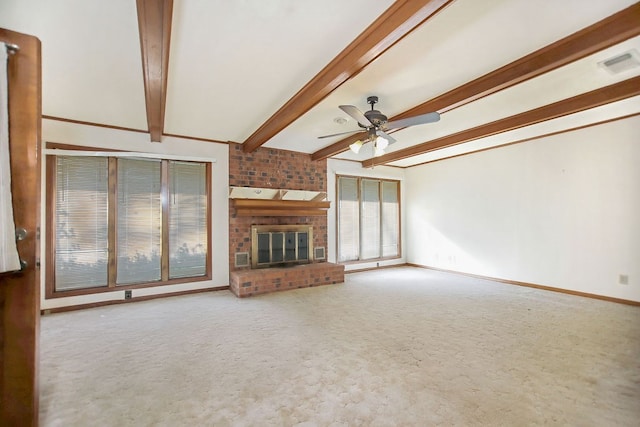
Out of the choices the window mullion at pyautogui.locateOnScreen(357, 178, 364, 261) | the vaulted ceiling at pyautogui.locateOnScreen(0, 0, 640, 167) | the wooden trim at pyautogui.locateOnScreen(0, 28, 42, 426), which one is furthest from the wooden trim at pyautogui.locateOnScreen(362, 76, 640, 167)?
the wooden trim at pyautogui.locateOnScreen(0, 28, 42, 426)

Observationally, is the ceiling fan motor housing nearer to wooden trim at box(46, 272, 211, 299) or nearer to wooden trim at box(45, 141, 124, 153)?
wooden trim at box(46, 272, 211, 299)

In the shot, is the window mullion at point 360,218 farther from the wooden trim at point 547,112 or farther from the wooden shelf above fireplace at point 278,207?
the wooden trim at point 547,112

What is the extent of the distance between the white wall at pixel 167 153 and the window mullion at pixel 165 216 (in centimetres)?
22

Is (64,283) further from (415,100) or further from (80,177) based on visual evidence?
(415,100)

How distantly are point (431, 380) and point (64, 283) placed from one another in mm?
4609

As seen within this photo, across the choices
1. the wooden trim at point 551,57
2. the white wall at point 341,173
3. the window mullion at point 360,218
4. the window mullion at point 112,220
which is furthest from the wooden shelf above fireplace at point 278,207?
the wooden trim at point 551,57

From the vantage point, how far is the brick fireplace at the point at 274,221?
448 centimetres

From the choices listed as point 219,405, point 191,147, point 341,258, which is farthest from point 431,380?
point 191,147

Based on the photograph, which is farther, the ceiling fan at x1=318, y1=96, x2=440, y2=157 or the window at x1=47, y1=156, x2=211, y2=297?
the window at x1=47, y1=156, x2=211, y2=297

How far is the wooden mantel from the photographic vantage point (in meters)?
4.64

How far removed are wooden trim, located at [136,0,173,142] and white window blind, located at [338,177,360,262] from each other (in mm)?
3969

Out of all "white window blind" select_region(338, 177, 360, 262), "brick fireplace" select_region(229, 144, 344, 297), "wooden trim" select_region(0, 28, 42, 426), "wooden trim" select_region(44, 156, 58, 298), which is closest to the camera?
"wooden trim" select_region(0, 28, 42, 426)

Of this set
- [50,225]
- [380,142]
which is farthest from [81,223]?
[380,142]

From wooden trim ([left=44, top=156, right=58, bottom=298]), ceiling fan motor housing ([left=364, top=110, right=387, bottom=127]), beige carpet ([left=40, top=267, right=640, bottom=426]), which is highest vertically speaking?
ceiling fan motor housing ([left=364, top=110, right=387, bottom=127])
